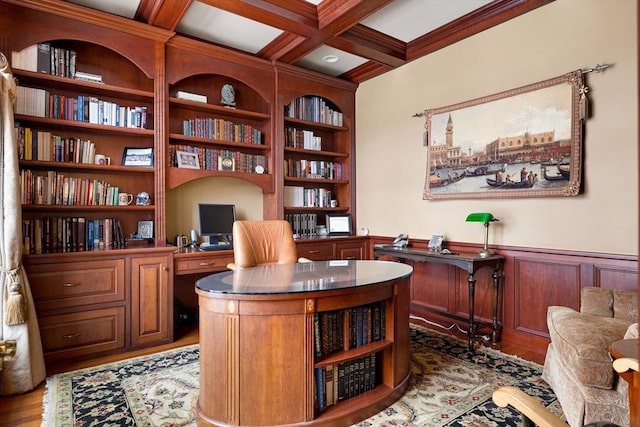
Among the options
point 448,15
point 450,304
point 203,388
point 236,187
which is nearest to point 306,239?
point 236,187

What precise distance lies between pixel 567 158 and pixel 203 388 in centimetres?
303

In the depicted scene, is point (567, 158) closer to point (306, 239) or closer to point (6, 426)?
point (306, 239)

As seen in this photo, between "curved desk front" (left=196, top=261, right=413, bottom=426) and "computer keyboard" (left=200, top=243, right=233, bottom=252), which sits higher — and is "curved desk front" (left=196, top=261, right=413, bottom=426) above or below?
below

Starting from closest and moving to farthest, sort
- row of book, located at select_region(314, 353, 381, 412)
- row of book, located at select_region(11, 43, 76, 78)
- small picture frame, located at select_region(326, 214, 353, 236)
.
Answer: row of book, located at select_region(314, 353, 381, 412), row of book, located at select_region(11, 43, 76, 78), small picture frame, located at select_region(326, 214, 353, 236)

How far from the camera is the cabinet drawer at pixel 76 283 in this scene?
2699 mm

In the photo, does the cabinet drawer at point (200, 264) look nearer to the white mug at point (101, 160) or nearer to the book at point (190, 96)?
the white mug at point (101, 160)

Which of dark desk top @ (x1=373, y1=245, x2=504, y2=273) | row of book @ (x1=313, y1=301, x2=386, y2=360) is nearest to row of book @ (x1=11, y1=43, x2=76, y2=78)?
row of book @ (x1=313, y1=301, x2=386, y2=360)

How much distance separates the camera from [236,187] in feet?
13.9

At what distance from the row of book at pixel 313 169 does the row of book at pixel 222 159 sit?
1.11 ft

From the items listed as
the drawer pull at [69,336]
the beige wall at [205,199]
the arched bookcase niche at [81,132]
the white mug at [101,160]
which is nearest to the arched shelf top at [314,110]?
the beige wall at [205,199]

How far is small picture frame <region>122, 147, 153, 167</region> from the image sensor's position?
3418 mm

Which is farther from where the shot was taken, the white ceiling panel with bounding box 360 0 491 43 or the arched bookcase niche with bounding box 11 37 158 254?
the white ceiling panel with bounding box 360 0 491 43

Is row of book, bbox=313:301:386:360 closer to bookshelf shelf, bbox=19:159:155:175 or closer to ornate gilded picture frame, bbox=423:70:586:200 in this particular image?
ornate gilded picture frame, bbox=423:70:586:200

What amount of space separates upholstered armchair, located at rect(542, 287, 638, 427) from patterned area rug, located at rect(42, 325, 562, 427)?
26 cm
